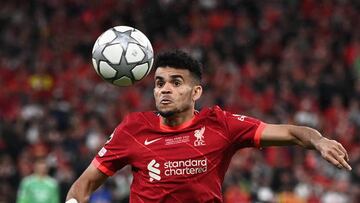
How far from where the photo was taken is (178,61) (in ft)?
20.6

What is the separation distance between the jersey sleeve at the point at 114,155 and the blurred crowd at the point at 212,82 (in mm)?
6567

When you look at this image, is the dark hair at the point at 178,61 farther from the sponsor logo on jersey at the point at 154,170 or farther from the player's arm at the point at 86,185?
the player's arm at the point at 86,185

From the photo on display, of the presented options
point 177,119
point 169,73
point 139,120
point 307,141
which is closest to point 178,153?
point 177,119

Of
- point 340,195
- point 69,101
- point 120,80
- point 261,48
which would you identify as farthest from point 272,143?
point 261,48

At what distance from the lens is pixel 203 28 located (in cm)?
1942

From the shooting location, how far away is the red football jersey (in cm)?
612

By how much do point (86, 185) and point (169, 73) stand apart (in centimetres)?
93

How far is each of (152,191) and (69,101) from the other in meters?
11.1

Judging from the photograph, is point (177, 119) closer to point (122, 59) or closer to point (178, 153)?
point (178, 153)

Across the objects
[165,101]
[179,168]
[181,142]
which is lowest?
[179,168]

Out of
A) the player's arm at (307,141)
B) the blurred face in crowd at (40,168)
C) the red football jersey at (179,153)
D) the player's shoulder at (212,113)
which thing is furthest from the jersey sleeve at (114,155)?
the blurred face in crowd at (40,168)

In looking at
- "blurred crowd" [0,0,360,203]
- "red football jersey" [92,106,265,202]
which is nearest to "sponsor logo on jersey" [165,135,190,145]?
"red football jersey" [92,106,265,202]

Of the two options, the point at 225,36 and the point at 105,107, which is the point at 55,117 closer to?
the point at 105,107

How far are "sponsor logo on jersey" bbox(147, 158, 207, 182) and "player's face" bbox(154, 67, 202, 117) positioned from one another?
33 cm
